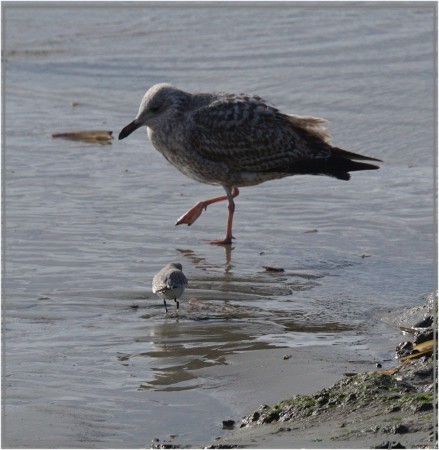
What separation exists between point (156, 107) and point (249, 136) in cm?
88

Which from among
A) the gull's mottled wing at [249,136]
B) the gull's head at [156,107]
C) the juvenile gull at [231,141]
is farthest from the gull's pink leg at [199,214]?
the gull's head at [156,107]

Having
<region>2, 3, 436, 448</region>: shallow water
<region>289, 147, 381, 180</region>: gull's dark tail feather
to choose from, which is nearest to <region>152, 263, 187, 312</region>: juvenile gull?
<region>2, 3, 436, 448</region>: shallow water

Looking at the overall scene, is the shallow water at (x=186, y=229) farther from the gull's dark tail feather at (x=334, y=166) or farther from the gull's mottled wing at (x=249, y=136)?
the gull's mottled wing at (x=249, y=136)

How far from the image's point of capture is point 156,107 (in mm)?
9672

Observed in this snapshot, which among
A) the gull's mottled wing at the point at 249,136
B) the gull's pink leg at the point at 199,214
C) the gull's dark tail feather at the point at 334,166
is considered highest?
the gull's mottled wing at the point at 249,136

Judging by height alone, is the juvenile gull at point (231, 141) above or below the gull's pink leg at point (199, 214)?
above

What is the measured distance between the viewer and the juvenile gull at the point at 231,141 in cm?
961

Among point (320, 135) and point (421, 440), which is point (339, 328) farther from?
point (320, 135)

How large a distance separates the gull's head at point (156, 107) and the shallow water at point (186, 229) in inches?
25.8

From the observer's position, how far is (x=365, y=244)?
867cm

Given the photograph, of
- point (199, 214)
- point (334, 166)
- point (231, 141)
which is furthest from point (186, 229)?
point (334, 166)

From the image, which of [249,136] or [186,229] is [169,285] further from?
[249,136]

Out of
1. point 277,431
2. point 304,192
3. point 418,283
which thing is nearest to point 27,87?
point 304,192

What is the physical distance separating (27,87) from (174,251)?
6.94 metres
